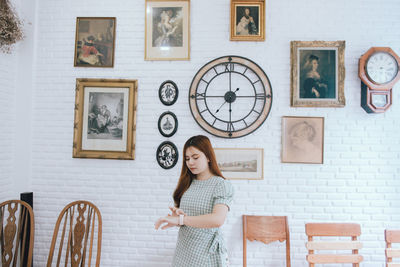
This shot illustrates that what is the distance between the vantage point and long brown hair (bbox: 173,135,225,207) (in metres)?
1.75

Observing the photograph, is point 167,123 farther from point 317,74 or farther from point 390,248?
point 390,248

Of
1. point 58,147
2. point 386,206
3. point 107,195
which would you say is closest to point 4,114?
point 58,147

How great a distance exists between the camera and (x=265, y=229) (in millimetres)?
2449

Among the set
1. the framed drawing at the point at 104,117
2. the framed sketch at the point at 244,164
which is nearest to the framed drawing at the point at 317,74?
the framed sketch at the point at 244,164

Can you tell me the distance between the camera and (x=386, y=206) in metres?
2.54

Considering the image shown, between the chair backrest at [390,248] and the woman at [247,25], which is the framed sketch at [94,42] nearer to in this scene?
the woman at [247,25]

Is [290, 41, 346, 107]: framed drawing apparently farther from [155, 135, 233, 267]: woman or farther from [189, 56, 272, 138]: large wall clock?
[155, 135, 233, 267]: woman

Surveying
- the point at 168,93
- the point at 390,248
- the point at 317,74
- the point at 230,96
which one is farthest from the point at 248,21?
the point at 390,248

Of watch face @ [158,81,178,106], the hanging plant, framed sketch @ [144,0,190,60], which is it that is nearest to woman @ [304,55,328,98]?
framed sketch @ [144,0,190,60]

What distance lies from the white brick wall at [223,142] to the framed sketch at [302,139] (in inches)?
2.9

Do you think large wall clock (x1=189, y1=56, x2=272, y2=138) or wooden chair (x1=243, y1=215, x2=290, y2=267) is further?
large wall clock (x1=189, y1=56, x2=272, y2=138)

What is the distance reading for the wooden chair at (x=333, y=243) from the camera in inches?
89.9

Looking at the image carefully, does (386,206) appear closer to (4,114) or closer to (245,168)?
(245,168)

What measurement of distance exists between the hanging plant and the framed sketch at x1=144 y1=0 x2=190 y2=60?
128cm
